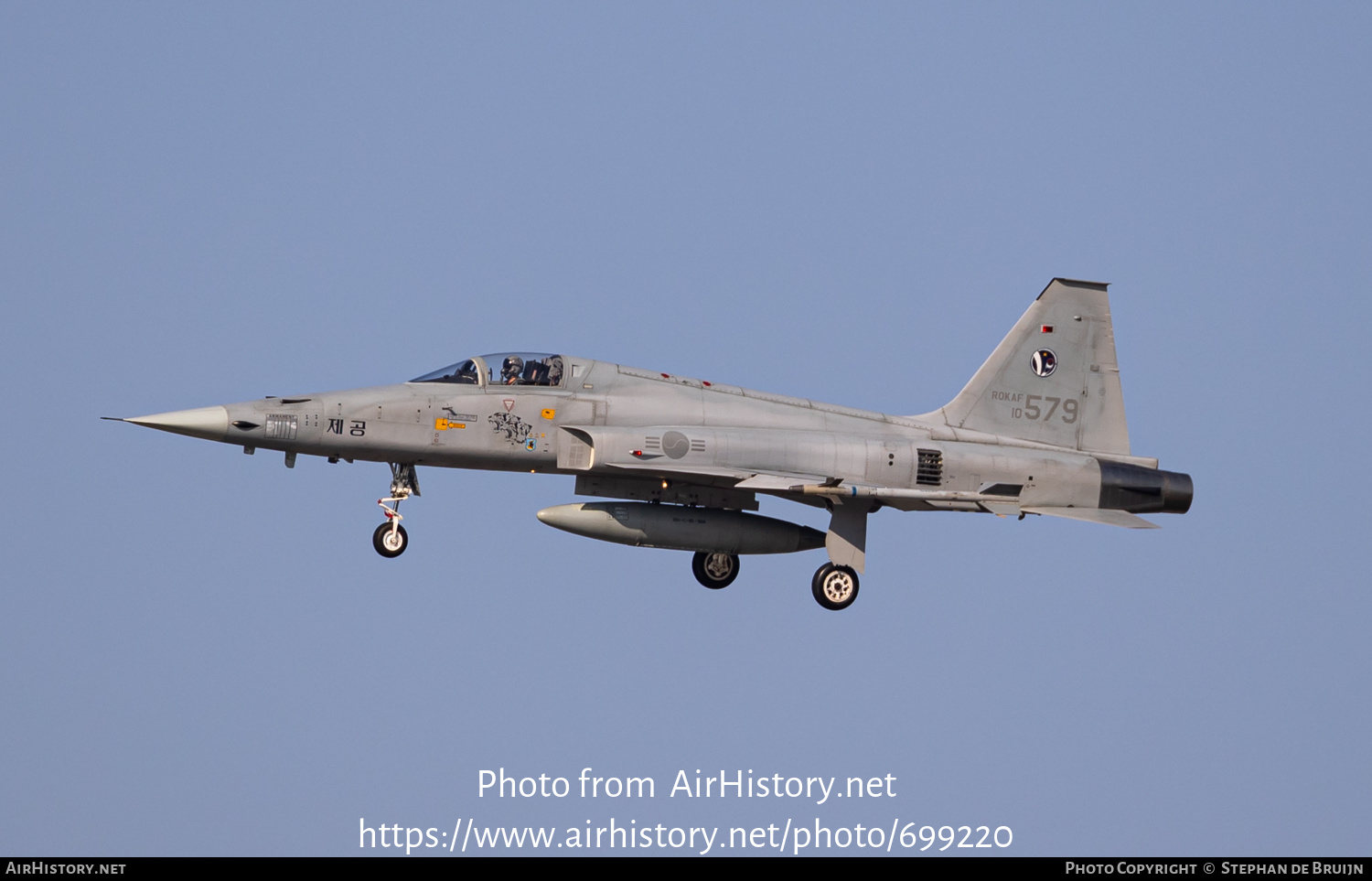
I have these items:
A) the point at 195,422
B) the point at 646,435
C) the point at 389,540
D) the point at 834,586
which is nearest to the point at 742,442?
the point at 646,435

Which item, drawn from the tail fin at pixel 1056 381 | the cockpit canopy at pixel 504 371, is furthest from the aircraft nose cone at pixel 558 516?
the tail fin at pixel 1056 381

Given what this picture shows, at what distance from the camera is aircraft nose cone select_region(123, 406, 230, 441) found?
72.5ft

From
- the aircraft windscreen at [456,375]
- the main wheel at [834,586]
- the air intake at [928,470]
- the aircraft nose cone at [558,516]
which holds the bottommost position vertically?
the main wheel at [834,586]

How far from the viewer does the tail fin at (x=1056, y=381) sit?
26.1 m

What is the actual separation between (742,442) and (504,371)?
321 cm

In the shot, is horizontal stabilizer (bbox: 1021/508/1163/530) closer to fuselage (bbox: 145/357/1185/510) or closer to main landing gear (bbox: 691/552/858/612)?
fuselage (bbox: 145/357/1185/510)

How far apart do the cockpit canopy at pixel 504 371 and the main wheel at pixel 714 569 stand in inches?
140

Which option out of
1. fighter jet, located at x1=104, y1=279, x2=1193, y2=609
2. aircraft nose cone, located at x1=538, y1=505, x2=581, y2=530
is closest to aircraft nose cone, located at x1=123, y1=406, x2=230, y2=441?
fighter jet, located at x1=104, y1=279, x2=1193, y2=609

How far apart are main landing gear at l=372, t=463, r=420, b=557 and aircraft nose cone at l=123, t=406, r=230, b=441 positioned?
2335mm

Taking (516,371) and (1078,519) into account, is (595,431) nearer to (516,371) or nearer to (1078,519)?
(516,371)

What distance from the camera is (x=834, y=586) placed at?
24781 millimetres

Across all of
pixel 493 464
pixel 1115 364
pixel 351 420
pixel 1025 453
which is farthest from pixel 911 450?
pixel 351 420

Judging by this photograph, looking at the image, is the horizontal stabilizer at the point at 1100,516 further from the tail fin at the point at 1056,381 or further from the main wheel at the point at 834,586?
the main wheel at the point at 834,586

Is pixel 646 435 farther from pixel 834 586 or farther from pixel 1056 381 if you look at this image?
pixel 1056 381
